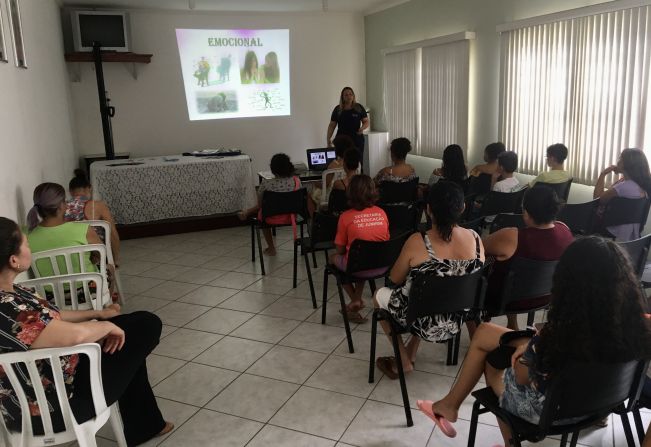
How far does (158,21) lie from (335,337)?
19.1ft

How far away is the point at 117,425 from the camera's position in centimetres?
207

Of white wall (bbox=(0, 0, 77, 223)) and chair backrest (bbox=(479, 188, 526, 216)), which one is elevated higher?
white wall (bbox=(0, 0, 77, 223))

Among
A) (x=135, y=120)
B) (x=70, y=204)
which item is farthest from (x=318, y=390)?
(x=135, y=120)

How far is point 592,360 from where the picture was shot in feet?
4.73

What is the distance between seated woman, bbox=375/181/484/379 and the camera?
2.28 meters

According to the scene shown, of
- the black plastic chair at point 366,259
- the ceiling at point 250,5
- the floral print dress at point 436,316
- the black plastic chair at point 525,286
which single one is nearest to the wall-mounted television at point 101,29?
the ceiling at point 250,5

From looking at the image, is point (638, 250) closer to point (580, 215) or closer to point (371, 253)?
point (580, 215)

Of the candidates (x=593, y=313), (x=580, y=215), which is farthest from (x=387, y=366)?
(x=580, y=215)

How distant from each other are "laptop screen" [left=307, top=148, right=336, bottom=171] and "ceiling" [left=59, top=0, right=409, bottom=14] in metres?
2.25

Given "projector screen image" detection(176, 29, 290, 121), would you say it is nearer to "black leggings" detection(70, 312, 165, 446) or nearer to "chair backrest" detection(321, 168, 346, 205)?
"chair backrest" detection(321, 168, 346, 205)

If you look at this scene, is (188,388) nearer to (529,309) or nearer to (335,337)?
(335,337)

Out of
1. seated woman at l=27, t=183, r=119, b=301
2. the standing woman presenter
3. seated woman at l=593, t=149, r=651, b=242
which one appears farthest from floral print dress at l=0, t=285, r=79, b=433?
the standing woman presenter

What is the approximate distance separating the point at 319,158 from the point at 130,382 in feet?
14.5

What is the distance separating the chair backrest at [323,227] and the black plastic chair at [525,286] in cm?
135
